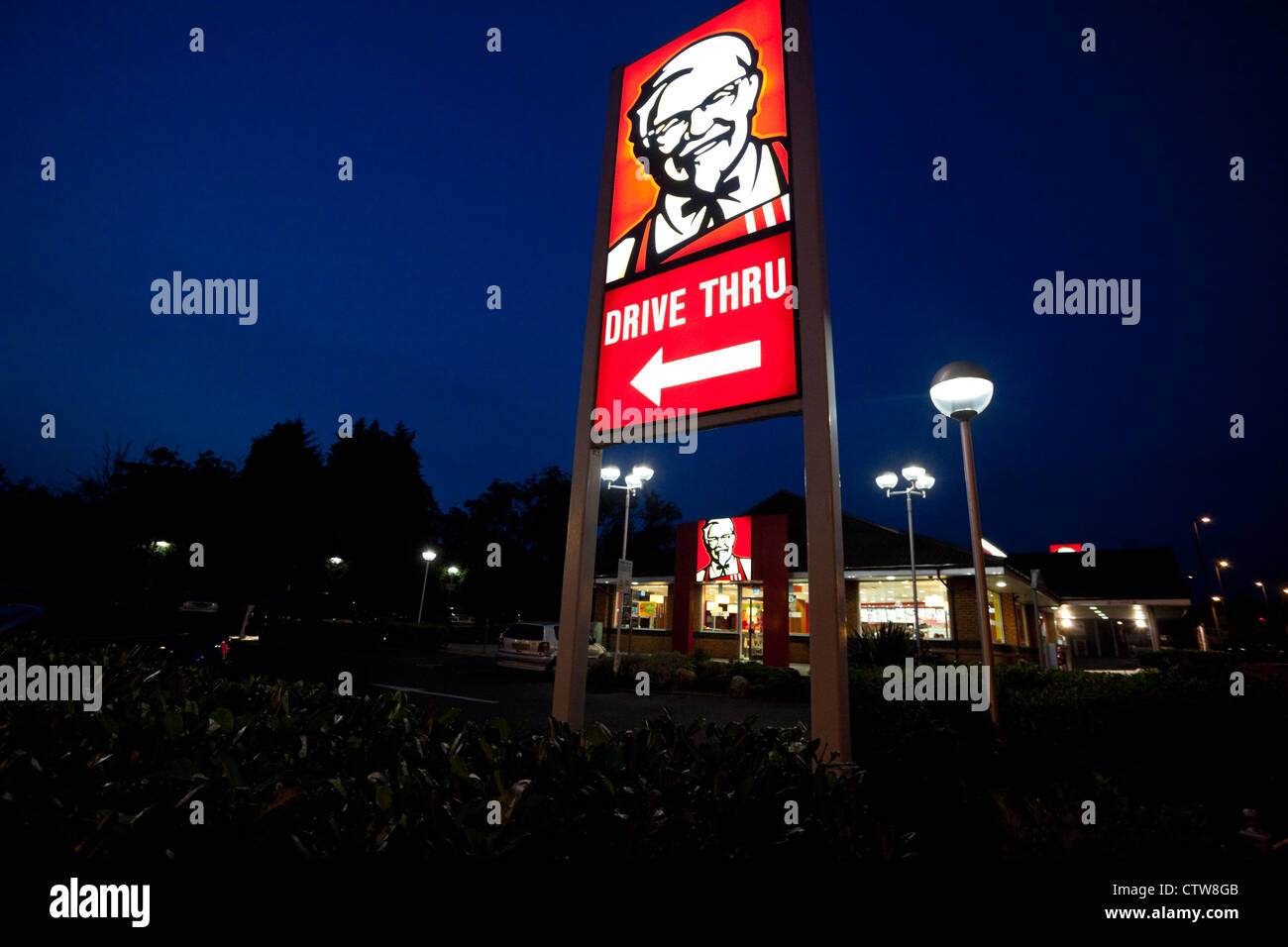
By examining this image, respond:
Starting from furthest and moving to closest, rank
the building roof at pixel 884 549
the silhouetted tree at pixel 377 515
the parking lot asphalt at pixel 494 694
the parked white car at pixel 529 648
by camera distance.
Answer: the silhouetted tree at pixel 377 515 → the building roof at pixel 884 549 → the parked white car at pixel 529 648 → the parking lot asphalt at pixel 494 694

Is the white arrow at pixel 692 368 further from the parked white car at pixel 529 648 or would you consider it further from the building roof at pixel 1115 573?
the building roof at pixel 1115 573

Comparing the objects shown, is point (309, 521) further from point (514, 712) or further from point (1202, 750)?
point (1202, 750)

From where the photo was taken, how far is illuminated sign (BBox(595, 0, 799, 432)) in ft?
15.4

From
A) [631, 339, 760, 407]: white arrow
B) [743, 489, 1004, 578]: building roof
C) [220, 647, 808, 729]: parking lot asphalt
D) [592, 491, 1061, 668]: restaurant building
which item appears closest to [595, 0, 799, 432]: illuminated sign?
[631, 339, 760, 407]: white arrow

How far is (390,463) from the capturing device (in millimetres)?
46531

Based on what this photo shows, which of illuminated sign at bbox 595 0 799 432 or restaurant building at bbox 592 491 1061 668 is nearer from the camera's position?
illuminated sign at bbox 595 0 799 432

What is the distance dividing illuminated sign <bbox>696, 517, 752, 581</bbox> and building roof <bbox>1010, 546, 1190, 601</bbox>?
91.0 feet

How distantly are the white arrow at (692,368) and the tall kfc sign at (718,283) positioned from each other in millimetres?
12

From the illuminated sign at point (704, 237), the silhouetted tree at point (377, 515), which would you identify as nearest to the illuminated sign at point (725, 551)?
the illuminated sign at point (704, 237)

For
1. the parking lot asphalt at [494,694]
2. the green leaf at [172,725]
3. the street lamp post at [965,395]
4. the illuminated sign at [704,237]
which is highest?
the illuminated sign at [704,237]

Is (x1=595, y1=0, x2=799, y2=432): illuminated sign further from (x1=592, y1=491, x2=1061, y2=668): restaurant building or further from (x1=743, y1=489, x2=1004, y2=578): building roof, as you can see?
(x1=743, y1=489, x2=1004, y2=578): building roof

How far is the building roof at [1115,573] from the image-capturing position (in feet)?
127

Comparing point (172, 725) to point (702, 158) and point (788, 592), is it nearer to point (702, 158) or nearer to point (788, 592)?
point (702, 158)
